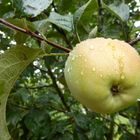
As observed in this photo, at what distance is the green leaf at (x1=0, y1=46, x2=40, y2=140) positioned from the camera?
0.91 meters

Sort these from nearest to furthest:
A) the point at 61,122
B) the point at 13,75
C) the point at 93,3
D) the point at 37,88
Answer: the point at 13,75, the point at 93,3, the point at 61,122, the point at 37,88

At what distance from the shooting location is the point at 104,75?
817 millimetres

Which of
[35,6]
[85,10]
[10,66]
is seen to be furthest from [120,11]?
[10,66]

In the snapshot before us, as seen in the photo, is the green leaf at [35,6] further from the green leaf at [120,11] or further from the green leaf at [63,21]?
the green leaf at [120,11]

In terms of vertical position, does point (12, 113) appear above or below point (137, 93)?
below

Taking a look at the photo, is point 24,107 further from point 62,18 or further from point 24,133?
point 62,18

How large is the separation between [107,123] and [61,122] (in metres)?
0.34

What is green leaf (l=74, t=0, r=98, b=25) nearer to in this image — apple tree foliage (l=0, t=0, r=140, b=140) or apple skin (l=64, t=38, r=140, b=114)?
apple tree foliage (l=0, t=0, r=140, b=140)

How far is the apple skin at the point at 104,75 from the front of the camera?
81cm

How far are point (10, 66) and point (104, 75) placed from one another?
218 mm

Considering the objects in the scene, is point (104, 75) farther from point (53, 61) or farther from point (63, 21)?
point (53, 61)

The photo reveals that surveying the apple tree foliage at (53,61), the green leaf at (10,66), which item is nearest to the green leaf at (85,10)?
the apple tree foliage at (53,61)

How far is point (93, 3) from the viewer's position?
1.04m

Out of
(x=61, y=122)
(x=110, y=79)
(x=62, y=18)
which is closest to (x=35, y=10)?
(x=62, y=18)
